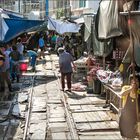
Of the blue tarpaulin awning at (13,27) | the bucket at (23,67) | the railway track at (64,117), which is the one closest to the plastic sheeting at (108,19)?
the railway track at (64,117)

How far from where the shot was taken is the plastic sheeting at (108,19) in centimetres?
1077

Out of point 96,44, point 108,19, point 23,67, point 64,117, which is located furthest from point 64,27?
point 108,19

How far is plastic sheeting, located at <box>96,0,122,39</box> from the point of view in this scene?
10.8m

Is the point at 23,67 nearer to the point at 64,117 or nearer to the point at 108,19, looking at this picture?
the point at 64,117

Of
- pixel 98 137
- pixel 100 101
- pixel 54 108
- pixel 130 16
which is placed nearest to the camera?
pixel 130 16

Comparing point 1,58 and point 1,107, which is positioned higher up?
point 1,58

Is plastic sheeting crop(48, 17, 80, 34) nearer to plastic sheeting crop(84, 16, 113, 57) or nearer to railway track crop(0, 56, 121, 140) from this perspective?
plastic sheeting crop(84, 16, 113, 57)

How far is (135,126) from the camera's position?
29.6 ft

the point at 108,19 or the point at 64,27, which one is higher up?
the point at 108,19

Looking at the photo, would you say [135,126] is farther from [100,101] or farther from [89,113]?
[100,101]

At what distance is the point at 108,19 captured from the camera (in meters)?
11.2

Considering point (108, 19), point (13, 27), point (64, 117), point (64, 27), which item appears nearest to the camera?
point (108, 19)

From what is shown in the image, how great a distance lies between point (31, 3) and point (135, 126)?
73063 millimetres

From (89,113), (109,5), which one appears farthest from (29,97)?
(109,5)
